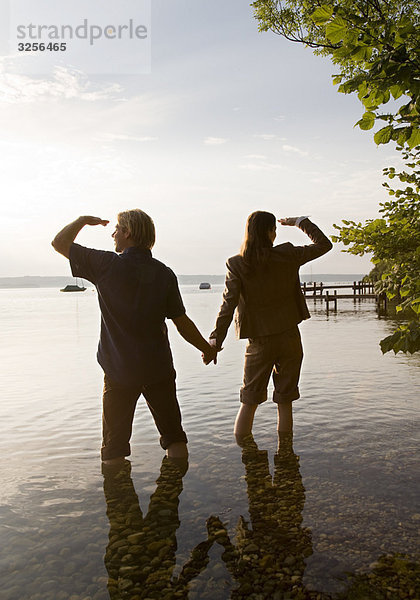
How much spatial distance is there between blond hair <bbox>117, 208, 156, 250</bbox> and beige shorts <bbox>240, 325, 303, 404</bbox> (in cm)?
157

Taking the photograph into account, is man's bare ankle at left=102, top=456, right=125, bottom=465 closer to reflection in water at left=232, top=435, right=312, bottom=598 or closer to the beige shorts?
reflection in water at left=232, top=435, right=312, bottom=598

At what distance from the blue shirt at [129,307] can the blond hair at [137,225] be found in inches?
3.3

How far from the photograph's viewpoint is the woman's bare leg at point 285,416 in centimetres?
570

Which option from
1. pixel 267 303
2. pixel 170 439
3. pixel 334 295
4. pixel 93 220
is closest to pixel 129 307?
pixel 93 220

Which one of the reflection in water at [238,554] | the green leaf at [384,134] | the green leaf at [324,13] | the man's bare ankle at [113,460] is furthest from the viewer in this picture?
the man's bare ankle at [113,460]

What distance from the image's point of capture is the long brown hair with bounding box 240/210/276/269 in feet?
17.5

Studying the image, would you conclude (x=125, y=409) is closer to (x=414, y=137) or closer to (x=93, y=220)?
(x=93, y=220)

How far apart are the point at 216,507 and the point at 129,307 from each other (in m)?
1.64

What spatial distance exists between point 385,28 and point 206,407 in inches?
225

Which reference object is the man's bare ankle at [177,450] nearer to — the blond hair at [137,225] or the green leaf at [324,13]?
the blond hair at [137,225]

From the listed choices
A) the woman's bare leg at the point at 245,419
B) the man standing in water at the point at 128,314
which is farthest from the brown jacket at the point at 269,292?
the man standing in water at the point at 128,314

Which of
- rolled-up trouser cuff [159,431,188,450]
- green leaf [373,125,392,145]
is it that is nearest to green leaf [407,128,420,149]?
green leaf [373,125,392,145]

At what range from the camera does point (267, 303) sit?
541cm

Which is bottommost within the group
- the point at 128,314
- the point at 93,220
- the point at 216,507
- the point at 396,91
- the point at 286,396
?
the point at 216,507
